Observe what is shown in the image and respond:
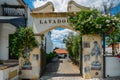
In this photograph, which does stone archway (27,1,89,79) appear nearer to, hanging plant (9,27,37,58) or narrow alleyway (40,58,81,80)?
hanging plant (9,27,37,58)

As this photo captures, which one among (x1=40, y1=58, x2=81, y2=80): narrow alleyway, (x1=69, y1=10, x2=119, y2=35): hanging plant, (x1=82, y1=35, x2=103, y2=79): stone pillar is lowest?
(x1=40, y1=58, x2=81, y2=80): narrow alleyway

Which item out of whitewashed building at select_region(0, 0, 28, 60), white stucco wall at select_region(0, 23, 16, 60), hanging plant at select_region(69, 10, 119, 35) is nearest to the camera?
hanging plant at select_region(69, 10, 119, 35)

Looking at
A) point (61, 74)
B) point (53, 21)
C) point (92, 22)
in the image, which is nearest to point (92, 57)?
point (92, 22)

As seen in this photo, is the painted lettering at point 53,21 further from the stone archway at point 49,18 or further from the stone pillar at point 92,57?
the stone pillar at point 92,57

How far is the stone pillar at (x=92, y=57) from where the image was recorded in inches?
645

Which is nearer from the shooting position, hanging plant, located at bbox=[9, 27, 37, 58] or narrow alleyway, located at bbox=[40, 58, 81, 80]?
hanging plant, located at bbox=[9, 27, 37, 58]

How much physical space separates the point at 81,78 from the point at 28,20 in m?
7.76

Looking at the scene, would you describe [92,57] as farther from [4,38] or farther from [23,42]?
[4,38]

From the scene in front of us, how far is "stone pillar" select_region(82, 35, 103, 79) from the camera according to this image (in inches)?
645

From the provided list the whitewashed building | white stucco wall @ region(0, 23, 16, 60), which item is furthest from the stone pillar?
white stucco wall @ region(0, 23, 16, 60)

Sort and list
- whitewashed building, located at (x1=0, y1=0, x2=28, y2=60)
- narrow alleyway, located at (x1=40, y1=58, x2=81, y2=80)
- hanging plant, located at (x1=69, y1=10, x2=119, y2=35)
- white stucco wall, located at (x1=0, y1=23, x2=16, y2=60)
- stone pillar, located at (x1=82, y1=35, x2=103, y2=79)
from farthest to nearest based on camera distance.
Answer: white stucco wall, located at (x1=0, y1=23, x2=16, y2=60), whitewashed building, located at (x1=0, y1=0, x2=28, y2=60), narrow alleyway, located at (x1=40, y1=58, x2=81, y2=80), stone pillar, located at (x1=82, y1=35, x2=103, y2=79), hanging plant, located at (x1=69, y1=10, x2=119, y2=35)

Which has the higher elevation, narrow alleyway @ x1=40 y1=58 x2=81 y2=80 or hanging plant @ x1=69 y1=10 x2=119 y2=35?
hanging plant @ x1=69 y1=10 x2=119 y2=35

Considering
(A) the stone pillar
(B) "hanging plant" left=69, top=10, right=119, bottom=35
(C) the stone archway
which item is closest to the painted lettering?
(C) the stone archway

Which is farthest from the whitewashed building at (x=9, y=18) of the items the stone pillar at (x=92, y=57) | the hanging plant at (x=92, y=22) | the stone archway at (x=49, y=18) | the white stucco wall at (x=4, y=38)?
the stone pillar at (x=92, y=57)
